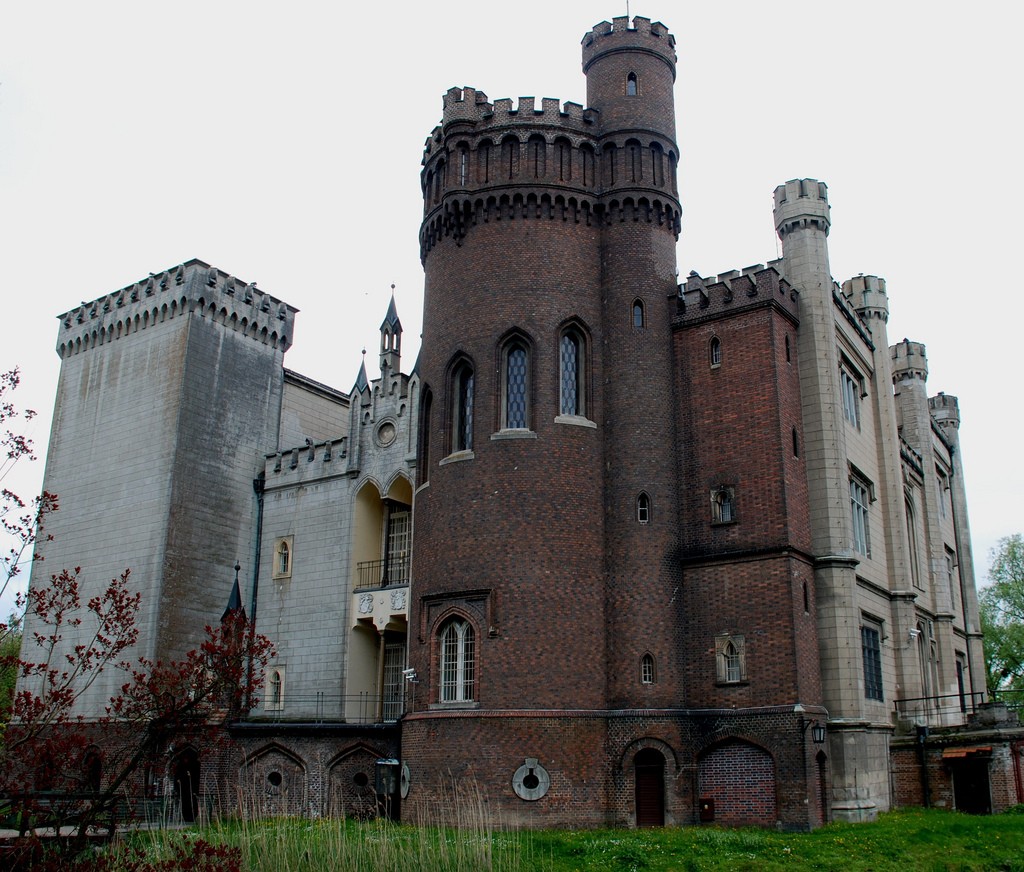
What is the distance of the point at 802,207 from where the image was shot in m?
31.1

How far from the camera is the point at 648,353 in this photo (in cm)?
2992

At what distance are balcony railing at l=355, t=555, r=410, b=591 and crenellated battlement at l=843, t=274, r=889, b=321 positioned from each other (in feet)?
61.2

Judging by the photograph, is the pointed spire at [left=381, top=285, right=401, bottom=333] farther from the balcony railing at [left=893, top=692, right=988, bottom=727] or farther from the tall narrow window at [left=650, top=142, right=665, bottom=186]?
the balcony railing at [left=893, top=692, right=988, bottom=727]

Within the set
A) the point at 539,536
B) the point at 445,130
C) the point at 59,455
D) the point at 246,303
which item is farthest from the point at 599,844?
the point at 59,455

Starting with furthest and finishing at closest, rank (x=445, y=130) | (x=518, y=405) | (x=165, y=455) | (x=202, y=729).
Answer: (x=165, y=455), (x=445, y=130), (x=518, y=405), (x=202, y=729)

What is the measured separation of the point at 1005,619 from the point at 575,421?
47.6 meters

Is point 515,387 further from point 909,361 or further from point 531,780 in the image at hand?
point 909,361

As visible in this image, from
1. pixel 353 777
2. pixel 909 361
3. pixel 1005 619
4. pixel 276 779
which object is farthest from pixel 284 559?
pixel 1005 619

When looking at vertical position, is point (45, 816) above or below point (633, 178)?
below

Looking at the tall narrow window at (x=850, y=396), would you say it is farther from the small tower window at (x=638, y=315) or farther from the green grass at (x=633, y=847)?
the green grass at (x=633, y=847)

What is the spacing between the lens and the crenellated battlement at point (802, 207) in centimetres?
3112

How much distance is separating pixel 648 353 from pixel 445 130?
362 inches

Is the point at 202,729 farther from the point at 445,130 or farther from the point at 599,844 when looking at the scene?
the point at 445,130

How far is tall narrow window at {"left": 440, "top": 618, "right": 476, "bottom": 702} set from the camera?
27.5 m
